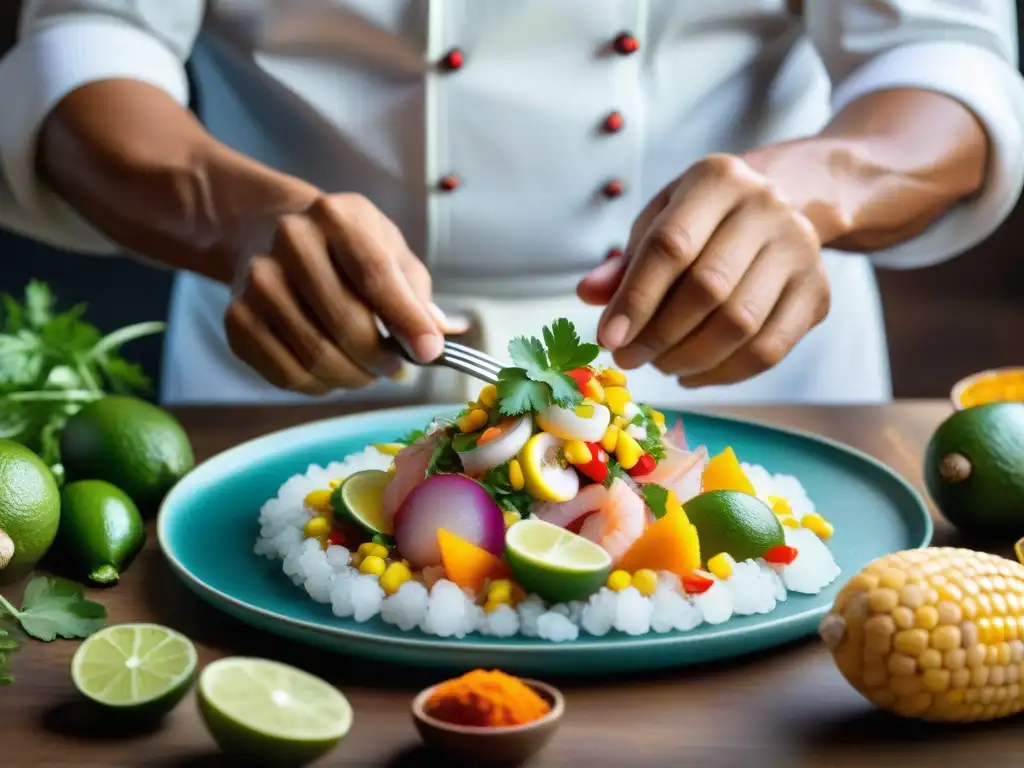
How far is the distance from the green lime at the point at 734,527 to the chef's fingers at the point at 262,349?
58 centimetres

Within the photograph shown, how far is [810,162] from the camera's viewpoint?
174 cm

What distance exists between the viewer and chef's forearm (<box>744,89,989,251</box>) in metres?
1.73

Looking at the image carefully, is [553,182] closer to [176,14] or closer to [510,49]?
[510,49]

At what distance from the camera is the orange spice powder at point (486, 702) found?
35.5 inches

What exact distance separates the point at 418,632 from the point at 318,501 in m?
0.33

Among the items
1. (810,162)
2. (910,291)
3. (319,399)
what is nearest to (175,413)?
(319,399)

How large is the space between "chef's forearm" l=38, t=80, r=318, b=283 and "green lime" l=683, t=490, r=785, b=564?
706 millimetres

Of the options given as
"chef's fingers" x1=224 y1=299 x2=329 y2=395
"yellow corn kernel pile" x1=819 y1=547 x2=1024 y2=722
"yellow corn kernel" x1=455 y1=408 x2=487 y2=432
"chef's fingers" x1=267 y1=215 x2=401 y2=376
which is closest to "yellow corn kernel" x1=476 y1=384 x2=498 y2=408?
"yellow corn kernel" x1=455 y1=408 x2=487 y2=432

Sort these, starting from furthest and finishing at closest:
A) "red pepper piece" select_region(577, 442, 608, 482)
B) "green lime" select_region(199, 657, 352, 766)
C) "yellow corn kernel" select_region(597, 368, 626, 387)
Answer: "yellow corn kernel" select_region(597, 368, 626, 387), "red pepper piece" select_region(577, 442, 608, 482), "green lime" select_region(199, 657, 352, 766)

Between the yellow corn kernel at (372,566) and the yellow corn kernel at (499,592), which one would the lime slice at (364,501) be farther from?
the yellow corn kernel at (499,592)

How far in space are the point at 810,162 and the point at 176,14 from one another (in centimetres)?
101

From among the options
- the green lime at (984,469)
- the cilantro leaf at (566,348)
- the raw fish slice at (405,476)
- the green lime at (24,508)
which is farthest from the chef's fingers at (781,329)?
the green lime at (24,508)

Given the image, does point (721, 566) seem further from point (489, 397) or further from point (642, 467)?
point (489, 397)

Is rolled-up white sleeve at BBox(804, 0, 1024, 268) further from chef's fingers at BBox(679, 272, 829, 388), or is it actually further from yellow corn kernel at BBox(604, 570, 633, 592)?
yellow corn kernel at BBox(604, 570, 633, 592)
